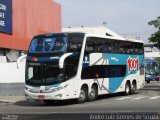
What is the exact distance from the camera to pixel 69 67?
78.6ft

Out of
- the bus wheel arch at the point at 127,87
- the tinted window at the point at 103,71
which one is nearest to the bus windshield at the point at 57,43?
the tinted window at the point at 103,71

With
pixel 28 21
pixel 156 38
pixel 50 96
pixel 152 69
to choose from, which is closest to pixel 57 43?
pixel 50 96

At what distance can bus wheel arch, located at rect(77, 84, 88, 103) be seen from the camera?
25.3m

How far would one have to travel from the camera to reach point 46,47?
79.6 ft

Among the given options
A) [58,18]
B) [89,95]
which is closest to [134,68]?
[89,95]

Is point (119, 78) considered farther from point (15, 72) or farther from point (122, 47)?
point (15, 72)

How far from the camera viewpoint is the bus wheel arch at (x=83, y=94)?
25312 mm

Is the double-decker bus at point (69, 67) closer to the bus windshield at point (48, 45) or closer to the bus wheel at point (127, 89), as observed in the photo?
the bus windshield at point (48, 45)

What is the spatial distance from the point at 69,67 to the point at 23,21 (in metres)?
13.5

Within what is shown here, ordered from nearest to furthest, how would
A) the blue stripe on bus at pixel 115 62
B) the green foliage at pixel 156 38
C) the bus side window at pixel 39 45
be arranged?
1. the bus side window at pixel 39 45
2. the blue stripe on bus at pixel 115 62
3. the green foliage at pixel 156 38

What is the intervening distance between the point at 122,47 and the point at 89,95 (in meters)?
4.84

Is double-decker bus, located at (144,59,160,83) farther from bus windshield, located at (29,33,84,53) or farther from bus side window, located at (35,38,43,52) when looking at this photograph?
bus side window, located at (35,38,43,52)

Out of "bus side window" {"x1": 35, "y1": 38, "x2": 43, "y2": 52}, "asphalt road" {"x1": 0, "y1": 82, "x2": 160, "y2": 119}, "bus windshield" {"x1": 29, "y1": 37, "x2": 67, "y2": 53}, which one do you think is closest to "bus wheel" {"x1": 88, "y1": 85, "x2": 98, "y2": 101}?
"asphalt road" {"x1": 0, "y1": 82, "x2": 160, "y2": 119}

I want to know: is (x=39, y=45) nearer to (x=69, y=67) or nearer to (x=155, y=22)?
(x=69, y=67)
